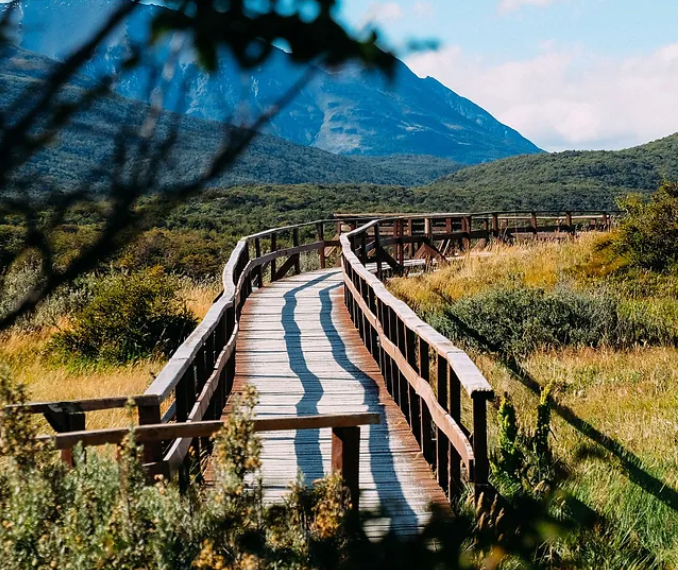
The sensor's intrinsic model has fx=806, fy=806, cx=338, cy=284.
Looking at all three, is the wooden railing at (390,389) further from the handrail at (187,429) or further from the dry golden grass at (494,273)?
the dry golden grass at (494,273)

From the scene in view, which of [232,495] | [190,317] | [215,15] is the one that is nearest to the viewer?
[215,15]

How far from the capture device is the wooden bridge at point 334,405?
3963mm

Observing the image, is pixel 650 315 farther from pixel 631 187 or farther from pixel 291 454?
pixel 631 187

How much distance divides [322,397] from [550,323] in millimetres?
4489

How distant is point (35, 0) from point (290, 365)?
690 cm

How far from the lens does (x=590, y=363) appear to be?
8859mm

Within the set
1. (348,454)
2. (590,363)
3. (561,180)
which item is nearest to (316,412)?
(348,454)

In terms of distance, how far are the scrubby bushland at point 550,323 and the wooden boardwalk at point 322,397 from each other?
1.66m

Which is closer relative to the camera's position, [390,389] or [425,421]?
[425,421]

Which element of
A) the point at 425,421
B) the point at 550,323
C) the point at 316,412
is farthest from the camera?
the point at 550,323

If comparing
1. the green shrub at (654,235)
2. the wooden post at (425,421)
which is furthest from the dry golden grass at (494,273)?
the wooden post at (425,421)

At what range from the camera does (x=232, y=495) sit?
9.01 feet

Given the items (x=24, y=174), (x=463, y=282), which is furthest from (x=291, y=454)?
(x=463, y=282)

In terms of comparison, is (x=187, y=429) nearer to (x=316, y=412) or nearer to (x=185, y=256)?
(x=316, y=412)
